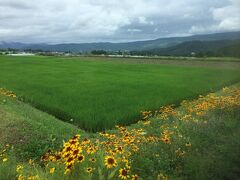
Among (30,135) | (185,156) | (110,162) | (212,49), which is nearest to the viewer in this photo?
(110,162)

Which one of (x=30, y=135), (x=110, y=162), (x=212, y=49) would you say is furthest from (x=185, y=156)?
(x=212, y=49)

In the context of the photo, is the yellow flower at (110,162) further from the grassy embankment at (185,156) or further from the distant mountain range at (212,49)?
the distant mountain range at (212,49)

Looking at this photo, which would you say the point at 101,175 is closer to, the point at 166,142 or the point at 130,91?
the point at 166,142

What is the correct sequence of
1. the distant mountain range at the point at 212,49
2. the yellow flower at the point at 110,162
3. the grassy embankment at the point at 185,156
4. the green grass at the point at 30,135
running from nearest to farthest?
Result: the yellow flower at the point at 110,162, the grassy embankment at the point at 185,156, the green grass at the point at 30,135, the distant mountain range at the point at 212,49

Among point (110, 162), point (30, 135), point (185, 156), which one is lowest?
point (30, 135)

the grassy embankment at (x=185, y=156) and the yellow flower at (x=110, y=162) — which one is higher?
the yellow flower at (x=110, y=162)

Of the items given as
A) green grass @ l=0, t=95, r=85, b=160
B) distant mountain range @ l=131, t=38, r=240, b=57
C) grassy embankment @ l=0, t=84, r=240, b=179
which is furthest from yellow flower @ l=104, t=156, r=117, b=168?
distant mountain range @ l=131, t=38, r=240, b=57

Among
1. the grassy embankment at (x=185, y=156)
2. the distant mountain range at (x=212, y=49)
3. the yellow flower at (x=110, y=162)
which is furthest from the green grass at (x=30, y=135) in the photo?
the distant mountain range at (x=212, y=49)

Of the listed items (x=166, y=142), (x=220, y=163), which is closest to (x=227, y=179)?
(x=220, y=163)

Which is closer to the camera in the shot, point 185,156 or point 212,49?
point 185,156

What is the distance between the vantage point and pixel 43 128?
942 centimetres

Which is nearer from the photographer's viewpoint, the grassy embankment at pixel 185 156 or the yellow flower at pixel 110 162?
the yellow flower at pixel 110 162

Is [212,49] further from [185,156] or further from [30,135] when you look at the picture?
[185,156]

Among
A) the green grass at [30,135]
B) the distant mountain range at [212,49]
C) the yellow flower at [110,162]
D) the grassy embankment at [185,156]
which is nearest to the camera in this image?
the yellow flower at [110,162]
